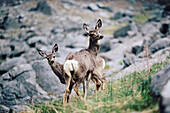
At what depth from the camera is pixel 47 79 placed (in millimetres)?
11000

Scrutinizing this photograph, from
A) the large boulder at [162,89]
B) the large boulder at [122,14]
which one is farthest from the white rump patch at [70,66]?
the large boulder at [122,14]

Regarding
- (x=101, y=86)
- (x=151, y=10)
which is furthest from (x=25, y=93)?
(x=151, y=10)

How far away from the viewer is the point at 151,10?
61.5m

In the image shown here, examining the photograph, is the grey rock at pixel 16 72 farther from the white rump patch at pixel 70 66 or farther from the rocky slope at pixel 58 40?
the white rump patch at pixel 70 66

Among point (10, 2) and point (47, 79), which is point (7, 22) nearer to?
point (10, 2)

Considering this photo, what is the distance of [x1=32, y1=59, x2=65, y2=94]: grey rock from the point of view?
10734mm

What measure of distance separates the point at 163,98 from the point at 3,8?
28208 mm

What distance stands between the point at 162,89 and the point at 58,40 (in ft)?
106

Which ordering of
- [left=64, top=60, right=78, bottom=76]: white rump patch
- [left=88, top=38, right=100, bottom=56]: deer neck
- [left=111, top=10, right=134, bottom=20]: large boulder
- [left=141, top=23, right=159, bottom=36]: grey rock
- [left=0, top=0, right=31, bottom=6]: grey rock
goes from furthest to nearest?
1. [left=111, top=10, right=134, bottom=20]: large boulder
2. [left=0, top=0, right=31, bottom=6]: grey rock
3. [left=141, top=23, right=159, bottom=36]: grey rock
4. [left=88, top=38, right=100, bottom=56]: deer neck
5. [left=64, top=60, right=78, bottom=76]: white rump patch

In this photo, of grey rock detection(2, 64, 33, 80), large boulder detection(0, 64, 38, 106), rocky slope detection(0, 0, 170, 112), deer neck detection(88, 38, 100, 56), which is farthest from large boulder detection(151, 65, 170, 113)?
grey rock detection(2, 64, 33, 80)

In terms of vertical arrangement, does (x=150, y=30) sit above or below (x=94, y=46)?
below

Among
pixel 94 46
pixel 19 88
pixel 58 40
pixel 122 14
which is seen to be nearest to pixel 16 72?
pixel 19 88

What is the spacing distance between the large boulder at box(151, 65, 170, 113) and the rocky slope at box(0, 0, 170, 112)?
168 cm

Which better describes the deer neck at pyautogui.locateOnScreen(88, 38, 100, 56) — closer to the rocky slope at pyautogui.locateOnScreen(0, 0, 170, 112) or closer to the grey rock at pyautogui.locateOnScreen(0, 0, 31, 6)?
the rocky slope at pyautogui.locateOnScreen(0, 0, 170, 112)
